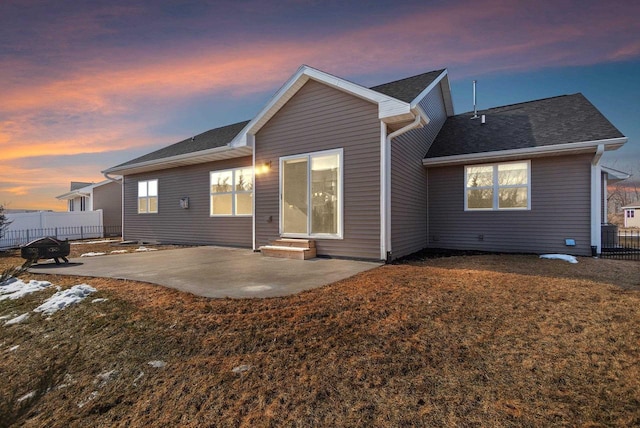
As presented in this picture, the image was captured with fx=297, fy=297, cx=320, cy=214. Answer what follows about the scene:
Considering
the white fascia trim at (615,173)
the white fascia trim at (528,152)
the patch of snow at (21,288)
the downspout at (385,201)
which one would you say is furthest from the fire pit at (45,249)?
the white fascia trim at (615,173)

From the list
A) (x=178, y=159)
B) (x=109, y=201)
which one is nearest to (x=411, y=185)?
(x=178, y=159)

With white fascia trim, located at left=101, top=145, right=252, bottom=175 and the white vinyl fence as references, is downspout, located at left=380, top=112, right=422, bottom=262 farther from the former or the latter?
the white vinyl fence

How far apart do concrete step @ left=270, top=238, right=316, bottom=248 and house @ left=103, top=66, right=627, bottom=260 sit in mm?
142

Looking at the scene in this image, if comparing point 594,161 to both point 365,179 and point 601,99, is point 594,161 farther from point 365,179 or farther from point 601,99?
point 601,99

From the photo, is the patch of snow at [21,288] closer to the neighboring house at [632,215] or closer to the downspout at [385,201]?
the downspout at [385,201]

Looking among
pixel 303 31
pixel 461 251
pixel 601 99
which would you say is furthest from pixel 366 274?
pixel 601 99

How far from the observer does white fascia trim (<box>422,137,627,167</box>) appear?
6.98 metres

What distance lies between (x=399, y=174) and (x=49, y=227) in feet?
54.7

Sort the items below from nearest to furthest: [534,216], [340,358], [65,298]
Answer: [340,358], [65,298], [534,216]

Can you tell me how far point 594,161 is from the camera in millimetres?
7277

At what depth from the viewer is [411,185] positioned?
8203 mm

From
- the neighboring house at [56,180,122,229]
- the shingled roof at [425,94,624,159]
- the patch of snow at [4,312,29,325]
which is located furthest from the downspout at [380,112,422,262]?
the neighboring house at [56,180,122,229]

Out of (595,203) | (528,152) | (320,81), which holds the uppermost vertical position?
(320,81)

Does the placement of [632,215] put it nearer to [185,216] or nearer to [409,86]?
[409,86]
